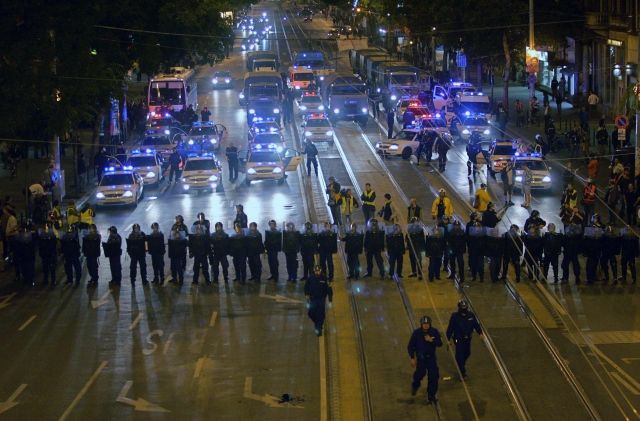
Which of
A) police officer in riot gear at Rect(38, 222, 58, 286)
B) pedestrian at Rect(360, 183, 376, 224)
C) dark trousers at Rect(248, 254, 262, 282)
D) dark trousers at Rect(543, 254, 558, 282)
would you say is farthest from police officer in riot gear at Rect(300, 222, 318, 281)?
police officer in riot gear at Rect(38, 222, 58, 286)

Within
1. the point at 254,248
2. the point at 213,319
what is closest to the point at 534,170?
the point at 254,248

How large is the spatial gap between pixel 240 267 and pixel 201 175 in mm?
14793

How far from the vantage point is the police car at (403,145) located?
4796cm

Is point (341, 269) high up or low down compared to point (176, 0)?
down

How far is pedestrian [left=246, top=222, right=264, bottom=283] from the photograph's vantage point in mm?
27141

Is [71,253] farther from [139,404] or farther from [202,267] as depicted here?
[139,404]

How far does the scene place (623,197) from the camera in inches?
1363

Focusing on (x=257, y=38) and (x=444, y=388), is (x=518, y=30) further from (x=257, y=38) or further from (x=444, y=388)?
(x=257, y=38)

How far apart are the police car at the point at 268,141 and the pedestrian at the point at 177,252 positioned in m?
19.5

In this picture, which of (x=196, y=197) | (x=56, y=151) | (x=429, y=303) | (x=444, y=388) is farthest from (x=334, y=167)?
(x=444, y=388)

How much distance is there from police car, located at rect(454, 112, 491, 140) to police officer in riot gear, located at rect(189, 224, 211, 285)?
86.8ft

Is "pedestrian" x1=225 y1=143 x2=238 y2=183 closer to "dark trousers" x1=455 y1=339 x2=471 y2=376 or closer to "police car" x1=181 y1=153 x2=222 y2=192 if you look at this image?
"police car" x1=181 y1=153 x2=222 y2=192

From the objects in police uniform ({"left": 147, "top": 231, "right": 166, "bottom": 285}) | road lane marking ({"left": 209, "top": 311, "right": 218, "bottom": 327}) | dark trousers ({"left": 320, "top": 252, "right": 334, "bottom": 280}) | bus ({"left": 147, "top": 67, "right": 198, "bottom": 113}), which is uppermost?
bus ({"left": 147, "top": 67, "right": 198, "bottom": 113})

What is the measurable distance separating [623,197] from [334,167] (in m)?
14.8
